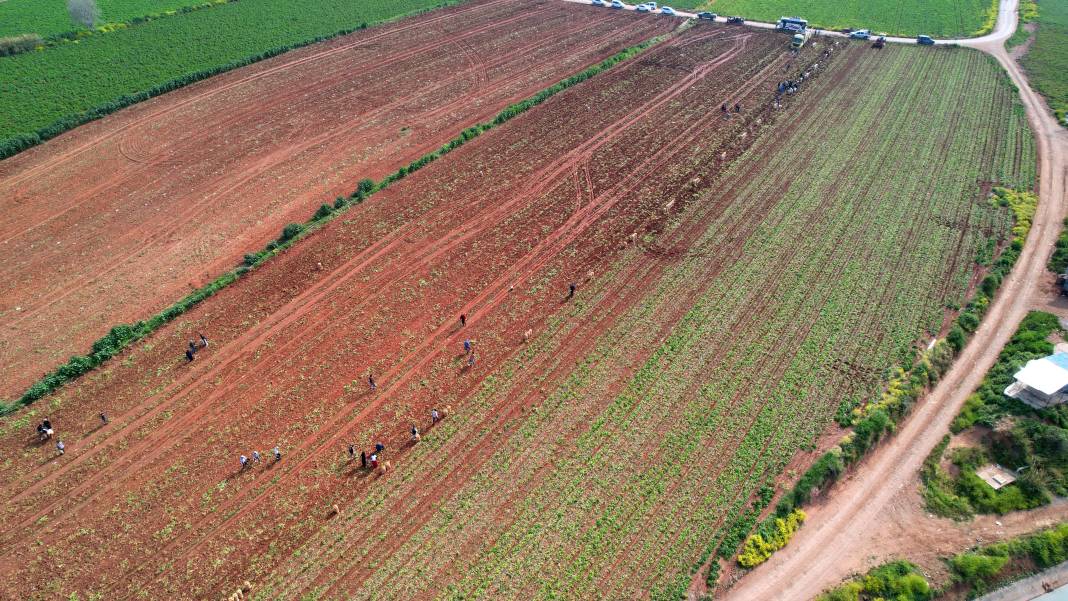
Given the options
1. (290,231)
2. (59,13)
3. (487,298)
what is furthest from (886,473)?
(59,13)

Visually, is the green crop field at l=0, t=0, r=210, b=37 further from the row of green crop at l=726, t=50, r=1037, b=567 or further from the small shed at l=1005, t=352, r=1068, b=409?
the small shed at l=1005, t=352, r=1068, b=409

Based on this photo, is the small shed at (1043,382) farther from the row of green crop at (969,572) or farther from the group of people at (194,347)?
the group of people at (194,347)

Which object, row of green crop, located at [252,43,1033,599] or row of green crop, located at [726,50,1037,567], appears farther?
row of green crop, located at [726,50,1037,567]

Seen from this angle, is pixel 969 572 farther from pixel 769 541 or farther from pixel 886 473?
pixel 769 541

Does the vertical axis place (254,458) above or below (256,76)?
below

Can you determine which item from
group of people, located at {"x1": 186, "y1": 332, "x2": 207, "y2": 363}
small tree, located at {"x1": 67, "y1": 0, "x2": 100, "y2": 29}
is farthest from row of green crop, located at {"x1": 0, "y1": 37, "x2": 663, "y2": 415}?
small tree, located at {"x1": 67, "y1": 0, "x2": 100, "y2": 29}

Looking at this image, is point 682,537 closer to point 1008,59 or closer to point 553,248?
point 553,248

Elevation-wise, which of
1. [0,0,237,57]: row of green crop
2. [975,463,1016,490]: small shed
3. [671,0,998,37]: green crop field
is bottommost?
[975,463,1016,490]: small shed
